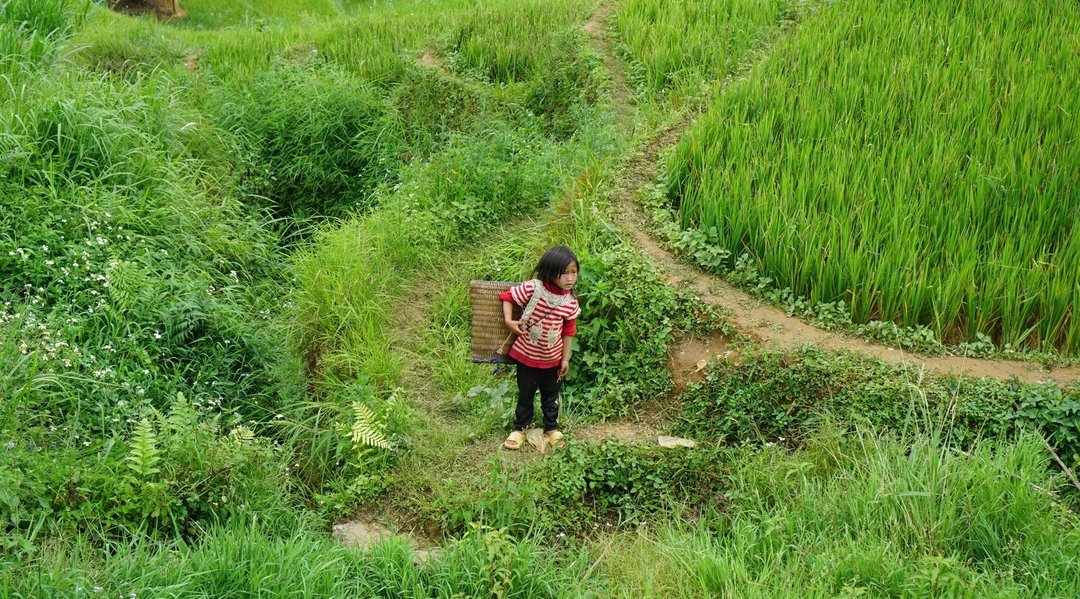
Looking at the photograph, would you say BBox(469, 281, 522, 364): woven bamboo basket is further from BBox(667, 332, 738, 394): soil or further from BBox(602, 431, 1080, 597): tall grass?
BBox(602, 431, 1080, 597): tall grass

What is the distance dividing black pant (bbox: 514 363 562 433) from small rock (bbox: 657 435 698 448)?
1.77 feet

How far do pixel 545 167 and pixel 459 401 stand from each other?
7.34ft

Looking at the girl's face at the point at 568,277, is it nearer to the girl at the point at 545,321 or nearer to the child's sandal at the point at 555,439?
the girl at the point at 545,321

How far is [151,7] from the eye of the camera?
1271cm

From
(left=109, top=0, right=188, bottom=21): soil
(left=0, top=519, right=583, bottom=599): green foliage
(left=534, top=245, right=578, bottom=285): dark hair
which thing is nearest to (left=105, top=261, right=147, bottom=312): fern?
(left=0, top=519, right=583, bottom=599): green foliage

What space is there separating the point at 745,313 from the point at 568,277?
4.06 ft

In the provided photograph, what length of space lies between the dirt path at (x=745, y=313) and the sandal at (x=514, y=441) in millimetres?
984

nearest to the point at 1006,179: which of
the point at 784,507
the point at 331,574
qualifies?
the point at 784,507

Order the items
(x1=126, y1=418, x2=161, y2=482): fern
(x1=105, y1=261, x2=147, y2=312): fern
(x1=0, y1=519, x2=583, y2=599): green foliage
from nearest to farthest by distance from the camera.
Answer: (x1=0, y1=519, x2=583, y2=599): green foliage → (x1=126, y1=418, x2=161, y2=482): fern → (x1=105, y1=261, x2=147, y2=312): fern

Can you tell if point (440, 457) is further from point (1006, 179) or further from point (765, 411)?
point (1006, 179)

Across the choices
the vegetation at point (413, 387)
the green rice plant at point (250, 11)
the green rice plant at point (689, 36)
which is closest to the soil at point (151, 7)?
the green rice plant at point (250, 11)

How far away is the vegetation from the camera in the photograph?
3998 mm

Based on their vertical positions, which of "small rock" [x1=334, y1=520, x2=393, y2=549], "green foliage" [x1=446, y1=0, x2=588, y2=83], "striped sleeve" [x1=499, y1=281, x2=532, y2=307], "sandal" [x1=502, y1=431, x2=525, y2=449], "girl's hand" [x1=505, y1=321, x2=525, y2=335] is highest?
"green foliage" [x1=446, y1=0, x2=588, y2=83]

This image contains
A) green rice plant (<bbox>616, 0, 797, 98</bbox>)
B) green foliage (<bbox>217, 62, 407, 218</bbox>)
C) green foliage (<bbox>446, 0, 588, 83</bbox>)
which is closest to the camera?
green rice plant (<bbox>616, 0, 797, 98</bbox>)
